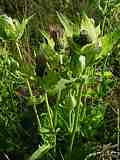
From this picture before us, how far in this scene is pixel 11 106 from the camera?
1292mm

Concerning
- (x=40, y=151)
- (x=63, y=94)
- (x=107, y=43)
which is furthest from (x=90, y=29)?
(x=40, y=151)

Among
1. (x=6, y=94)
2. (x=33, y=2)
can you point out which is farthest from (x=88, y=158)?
(x=33, y=2)

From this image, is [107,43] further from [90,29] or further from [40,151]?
[40,151]

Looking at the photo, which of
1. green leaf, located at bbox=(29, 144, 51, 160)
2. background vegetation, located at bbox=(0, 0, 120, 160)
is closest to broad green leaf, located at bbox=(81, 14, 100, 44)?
background vegetation, located at bbox=(0, 0, 120, 160)

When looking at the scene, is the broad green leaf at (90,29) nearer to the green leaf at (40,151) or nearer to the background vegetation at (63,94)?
the background vegetation at (63,94)

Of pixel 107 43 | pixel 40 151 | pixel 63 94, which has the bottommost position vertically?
pixel 40 151

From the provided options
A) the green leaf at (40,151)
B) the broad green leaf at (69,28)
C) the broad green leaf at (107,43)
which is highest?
the broad green leaf at (69,28)

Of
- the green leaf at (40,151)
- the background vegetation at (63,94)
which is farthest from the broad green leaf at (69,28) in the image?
the green leaf at (40,151)

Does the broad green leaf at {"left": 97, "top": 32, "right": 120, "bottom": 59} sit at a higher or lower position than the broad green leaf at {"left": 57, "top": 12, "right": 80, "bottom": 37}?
lower

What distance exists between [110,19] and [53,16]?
38 cm

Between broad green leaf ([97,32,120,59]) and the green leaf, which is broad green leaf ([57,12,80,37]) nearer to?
broad green leaf ([97,32,120,59])

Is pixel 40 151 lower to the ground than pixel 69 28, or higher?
lower

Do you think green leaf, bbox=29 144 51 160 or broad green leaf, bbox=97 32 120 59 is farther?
green leaf, bbox=29 144 51 160

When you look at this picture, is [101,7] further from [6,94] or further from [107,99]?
[6,94]
